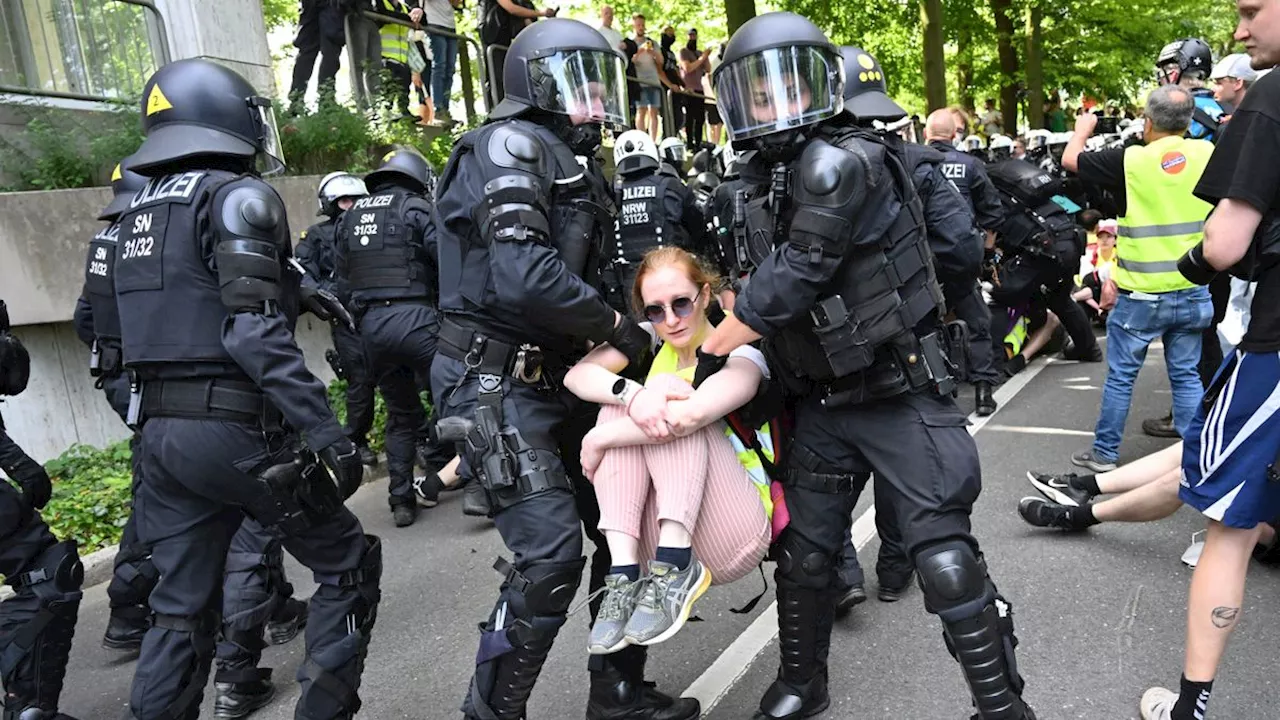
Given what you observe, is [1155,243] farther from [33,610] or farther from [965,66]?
[965,66]

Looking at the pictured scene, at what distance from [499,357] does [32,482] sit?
210 cm

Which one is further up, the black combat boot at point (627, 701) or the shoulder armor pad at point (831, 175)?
the shoulder armor pad at point (831, 175)

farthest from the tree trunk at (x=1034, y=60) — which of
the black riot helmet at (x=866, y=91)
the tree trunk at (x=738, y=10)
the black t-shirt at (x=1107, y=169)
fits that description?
the black riot helmet at (x=866, y=91)

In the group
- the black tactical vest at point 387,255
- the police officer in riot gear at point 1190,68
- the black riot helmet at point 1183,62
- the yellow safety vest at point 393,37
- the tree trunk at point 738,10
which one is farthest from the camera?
the tree trunk at point 738,10

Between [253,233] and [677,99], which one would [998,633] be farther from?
[677,99]

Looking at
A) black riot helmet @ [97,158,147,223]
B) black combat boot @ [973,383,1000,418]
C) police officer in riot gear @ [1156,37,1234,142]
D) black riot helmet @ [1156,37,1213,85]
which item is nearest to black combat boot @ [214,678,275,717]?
black riot helmet @ [97,158,147,223]

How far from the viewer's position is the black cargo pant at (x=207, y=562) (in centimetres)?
290

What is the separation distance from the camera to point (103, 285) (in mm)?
4039

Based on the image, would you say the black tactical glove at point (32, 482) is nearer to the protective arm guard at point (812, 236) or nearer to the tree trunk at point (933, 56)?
the protective arm guard at point (812, 236)

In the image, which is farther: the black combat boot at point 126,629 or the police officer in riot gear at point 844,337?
the black combat boot at point 126,629

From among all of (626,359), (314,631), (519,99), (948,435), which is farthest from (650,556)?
(519,99)

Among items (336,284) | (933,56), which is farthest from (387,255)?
(933,56)

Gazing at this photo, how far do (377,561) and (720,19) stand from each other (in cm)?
2107

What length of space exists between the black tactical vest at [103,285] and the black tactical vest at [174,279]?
1.19 metres
